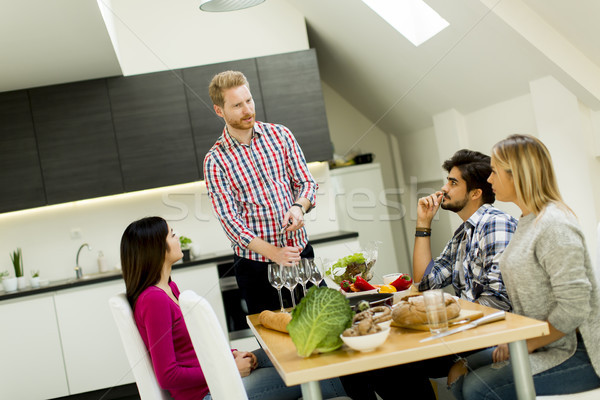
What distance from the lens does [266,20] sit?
16.5 ft

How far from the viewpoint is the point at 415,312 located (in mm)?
1675

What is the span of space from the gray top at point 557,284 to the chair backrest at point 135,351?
1.15 m

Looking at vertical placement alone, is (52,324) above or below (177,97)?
below

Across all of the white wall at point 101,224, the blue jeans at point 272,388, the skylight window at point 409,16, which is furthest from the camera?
the white wall at point 101,224

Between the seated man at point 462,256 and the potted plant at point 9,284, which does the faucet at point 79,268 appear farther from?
the seated man at point 462,256

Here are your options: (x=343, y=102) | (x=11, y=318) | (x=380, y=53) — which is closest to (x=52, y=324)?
(x=11, y=318)

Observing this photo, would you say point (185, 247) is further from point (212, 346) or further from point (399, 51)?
point (212, 346)

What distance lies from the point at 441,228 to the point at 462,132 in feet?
4.28

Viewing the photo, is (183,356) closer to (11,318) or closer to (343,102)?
(11,318)

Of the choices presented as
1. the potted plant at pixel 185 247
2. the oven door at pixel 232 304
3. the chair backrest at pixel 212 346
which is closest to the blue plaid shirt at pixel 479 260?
the chair backrest at pixel 212 346

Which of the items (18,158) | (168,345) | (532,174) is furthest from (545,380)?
(18,158)

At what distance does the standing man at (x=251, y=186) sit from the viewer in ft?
8.59

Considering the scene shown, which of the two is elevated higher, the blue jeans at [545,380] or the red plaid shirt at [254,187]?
the red plaid shirt at [254,187]

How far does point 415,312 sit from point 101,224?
12.7ft
